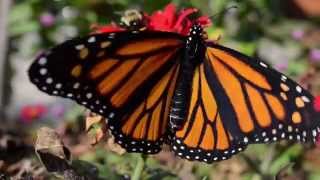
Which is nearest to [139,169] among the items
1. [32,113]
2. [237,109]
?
[237,109]

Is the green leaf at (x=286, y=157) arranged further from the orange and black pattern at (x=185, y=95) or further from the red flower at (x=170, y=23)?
the red flower at (x=170, y=23)

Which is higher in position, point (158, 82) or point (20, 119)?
point (158, 82)

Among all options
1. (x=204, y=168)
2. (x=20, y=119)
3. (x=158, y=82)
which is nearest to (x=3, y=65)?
(x=20, y=119)

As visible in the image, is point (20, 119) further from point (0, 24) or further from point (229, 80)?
point (229, 80)

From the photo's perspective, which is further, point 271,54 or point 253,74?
point 271,54

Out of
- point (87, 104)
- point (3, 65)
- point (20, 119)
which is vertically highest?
point (87, 104)

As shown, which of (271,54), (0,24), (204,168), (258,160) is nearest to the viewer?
(204,168)

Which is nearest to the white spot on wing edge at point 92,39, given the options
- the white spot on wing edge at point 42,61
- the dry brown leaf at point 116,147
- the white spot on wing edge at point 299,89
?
the white spot on wing edge at point 42,61

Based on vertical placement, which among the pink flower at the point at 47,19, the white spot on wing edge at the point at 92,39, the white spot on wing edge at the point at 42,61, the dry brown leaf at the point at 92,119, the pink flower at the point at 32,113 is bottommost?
the pink flower at the point at 32,113
